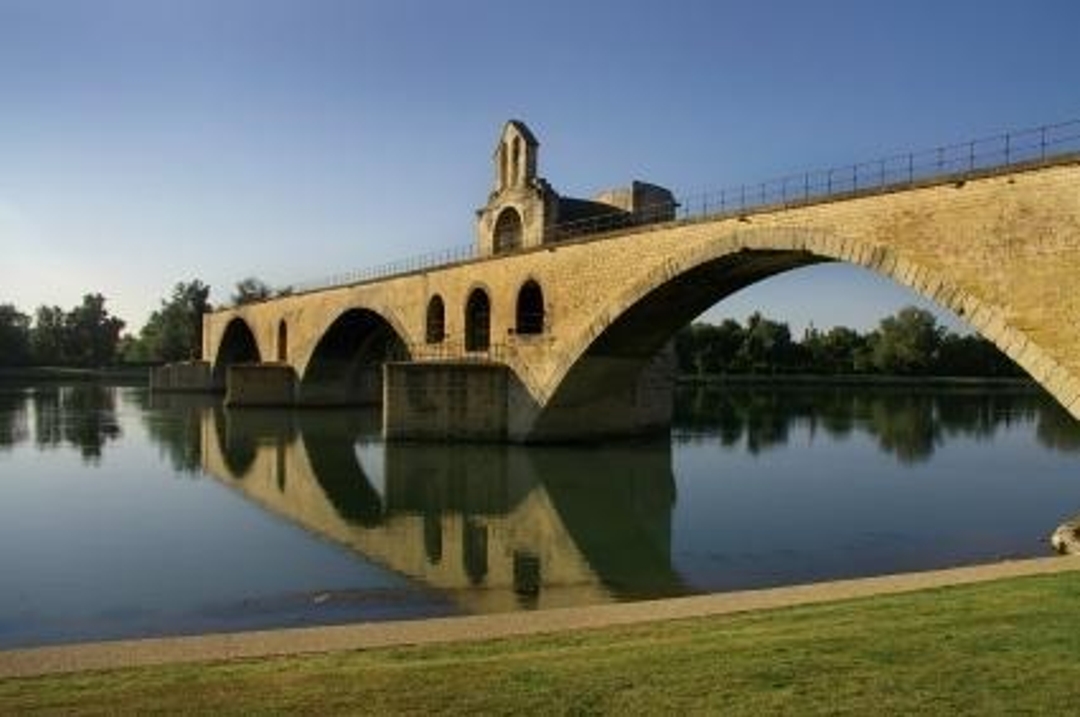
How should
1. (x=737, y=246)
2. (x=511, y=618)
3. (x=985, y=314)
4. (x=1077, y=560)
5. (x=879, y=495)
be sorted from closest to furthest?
1. (x=511, y=618)
2. (x=1077, y=560)
3. (x=985, y=314)
4. (x=879, y=495)
5. (x=737, y=246)

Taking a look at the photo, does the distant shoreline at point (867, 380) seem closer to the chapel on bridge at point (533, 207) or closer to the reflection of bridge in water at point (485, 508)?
the chapel on bridge at point (533, 207)

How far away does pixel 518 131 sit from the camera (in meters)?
50.8

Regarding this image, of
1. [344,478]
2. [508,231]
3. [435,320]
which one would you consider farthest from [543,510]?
[435,320]

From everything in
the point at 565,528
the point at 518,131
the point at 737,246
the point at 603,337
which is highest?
the point at 518,131

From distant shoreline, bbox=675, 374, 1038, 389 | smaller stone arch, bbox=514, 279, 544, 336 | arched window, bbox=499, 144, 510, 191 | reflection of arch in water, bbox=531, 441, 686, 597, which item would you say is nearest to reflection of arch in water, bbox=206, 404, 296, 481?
reflection of arch in water, bbox=531, 441, 686, 597

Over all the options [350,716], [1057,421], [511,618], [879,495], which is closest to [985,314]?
[879,495]

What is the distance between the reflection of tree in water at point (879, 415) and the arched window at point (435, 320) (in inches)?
463

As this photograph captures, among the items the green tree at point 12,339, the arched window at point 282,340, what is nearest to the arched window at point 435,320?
the arched window at point 282,340

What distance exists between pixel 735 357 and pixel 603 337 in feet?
263

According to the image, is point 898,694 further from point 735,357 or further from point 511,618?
point 735,357

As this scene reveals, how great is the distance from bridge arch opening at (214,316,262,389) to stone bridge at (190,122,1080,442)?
815 inches

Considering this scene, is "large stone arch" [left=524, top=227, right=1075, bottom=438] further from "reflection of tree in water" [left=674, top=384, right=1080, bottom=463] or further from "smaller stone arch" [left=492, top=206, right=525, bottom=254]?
"smaller stone arch" [left=492, top=206, right=525, bottom=254]

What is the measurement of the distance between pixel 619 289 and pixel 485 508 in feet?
39.6

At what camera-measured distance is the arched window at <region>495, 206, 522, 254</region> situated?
51406 mm
